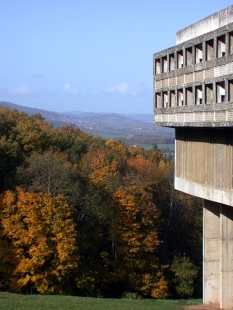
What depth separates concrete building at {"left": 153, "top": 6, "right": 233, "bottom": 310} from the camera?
22531 mm

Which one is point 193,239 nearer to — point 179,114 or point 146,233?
point 146,233

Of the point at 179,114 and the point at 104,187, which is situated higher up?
the point at 179,114

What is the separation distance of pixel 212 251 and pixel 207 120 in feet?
25.7

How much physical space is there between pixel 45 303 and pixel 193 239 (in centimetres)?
2544

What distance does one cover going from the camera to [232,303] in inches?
1037

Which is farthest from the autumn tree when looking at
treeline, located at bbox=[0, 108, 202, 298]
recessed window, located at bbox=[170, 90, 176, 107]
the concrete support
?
recessed window, located at bbox=[170, 90, 176, 107]

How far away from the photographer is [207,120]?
916 inches

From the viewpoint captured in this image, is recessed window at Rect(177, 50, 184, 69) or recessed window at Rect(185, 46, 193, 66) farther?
recessed window at Rect(177, 50, 184, 69)

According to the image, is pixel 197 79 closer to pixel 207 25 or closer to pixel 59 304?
pixel 207 25

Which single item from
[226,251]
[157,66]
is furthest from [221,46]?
[226,251]

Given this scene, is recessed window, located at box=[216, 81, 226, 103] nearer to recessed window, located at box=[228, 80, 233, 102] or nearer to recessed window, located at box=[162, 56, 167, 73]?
recessed window, located at box=[228, 80, 233, 102]

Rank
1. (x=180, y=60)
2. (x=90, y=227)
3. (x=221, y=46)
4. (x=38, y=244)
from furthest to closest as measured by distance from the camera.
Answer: (x=90, y=227) → (x=38, y=244) → (x=180, y=60) → (x=221, y=46)

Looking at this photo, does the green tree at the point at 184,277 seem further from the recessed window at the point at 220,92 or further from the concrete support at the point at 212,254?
the recessed window at the point at 220,92

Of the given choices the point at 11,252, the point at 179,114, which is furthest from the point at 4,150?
the point at 179,114
